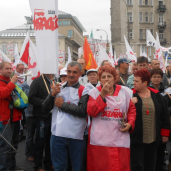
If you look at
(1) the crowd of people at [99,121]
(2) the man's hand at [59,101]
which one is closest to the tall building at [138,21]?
(1) the crowd of people at [99,121]

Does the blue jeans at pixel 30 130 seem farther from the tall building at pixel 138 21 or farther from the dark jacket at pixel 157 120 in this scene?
the tall building at pixel 138 21

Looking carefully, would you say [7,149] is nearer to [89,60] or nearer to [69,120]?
[69,120]

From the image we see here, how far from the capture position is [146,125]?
3.80 m

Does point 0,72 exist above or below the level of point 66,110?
above

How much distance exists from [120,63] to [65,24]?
77148 mm

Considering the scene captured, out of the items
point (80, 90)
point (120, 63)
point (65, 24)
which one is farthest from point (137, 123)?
point (65, 24)

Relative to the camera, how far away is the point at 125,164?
3082mm

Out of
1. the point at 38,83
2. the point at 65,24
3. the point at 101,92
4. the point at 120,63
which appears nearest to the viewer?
the point at 101,92

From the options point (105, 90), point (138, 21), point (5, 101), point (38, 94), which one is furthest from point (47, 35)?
point (138, 21)

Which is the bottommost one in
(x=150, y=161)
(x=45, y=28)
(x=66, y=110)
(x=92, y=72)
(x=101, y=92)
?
(x=150, y=161)

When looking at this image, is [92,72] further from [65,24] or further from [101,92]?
[65,24]

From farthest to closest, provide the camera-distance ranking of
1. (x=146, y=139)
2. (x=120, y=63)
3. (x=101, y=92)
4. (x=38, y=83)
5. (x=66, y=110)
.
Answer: (x=120, y=63) < (x=38, y=83) < (x=146, y=139) < (x=66, y=110) < (x=101, y=92)

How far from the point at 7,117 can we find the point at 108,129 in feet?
6.89

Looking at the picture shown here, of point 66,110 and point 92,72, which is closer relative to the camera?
point 66,110
